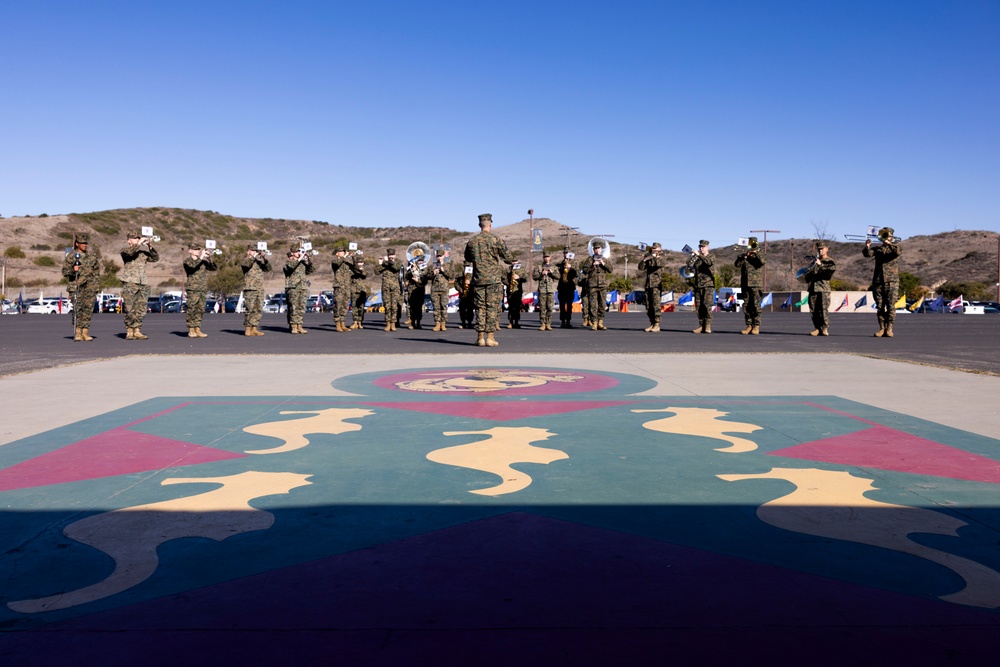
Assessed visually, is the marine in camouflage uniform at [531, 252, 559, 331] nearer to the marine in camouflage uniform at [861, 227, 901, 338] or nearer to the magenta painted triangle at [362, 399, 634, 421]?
the marine in camouflage uniform at [861, 227, 901, 338]

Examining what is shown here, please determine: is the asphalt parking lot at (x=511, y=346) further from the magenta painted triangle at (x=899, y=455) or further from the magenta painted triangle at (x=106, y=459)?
the magenta painted triangle at (x=106, y=459)

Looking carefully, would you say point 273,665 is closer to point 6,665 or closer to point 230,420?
point 6,665

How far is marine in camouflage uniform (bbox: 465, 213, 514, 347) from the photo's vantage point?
16.2 m

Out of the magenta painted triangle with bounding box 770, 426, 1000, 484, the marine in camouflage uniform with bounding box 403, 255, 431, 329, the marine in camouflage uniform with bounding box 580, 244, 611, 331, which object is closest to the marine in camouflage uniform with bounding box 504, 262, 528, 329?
the marine in camouflage uniform with bounding box 580, 244, 611, 331

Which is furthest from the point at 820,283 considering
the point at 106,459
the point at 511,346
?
the point at 106,459

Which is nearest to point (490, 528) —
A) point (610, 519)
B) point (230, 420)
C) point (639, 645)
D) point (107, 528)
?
point (610, 519)

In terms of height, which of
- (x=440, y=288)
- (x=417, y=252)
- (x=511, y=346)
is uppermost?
(x=417, y=252)

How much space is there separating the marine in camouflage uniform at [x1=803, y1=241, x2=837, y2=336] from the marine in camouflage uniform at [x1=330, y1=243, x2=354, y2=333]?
12246 mm

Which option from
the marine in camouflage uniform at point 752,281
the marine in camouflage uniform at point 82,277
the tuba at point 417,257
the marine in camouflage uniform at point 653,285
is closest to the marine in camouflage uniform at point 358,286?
the tuba at point 417,257

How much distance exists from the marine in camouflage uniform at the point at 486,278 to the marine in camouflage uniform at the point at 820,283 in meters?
8.73

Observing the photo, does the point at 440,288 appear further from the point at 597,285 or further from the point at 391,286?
the point at 597,285

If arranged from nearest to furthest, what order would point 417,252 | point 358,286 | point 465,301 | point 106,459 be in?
point 106,459 → point 358,286 → point 417,252 → point 465,301

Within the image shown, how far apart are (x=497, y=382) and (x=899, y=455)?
523 centimetres

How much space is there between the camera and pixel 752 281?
21.5 metres
